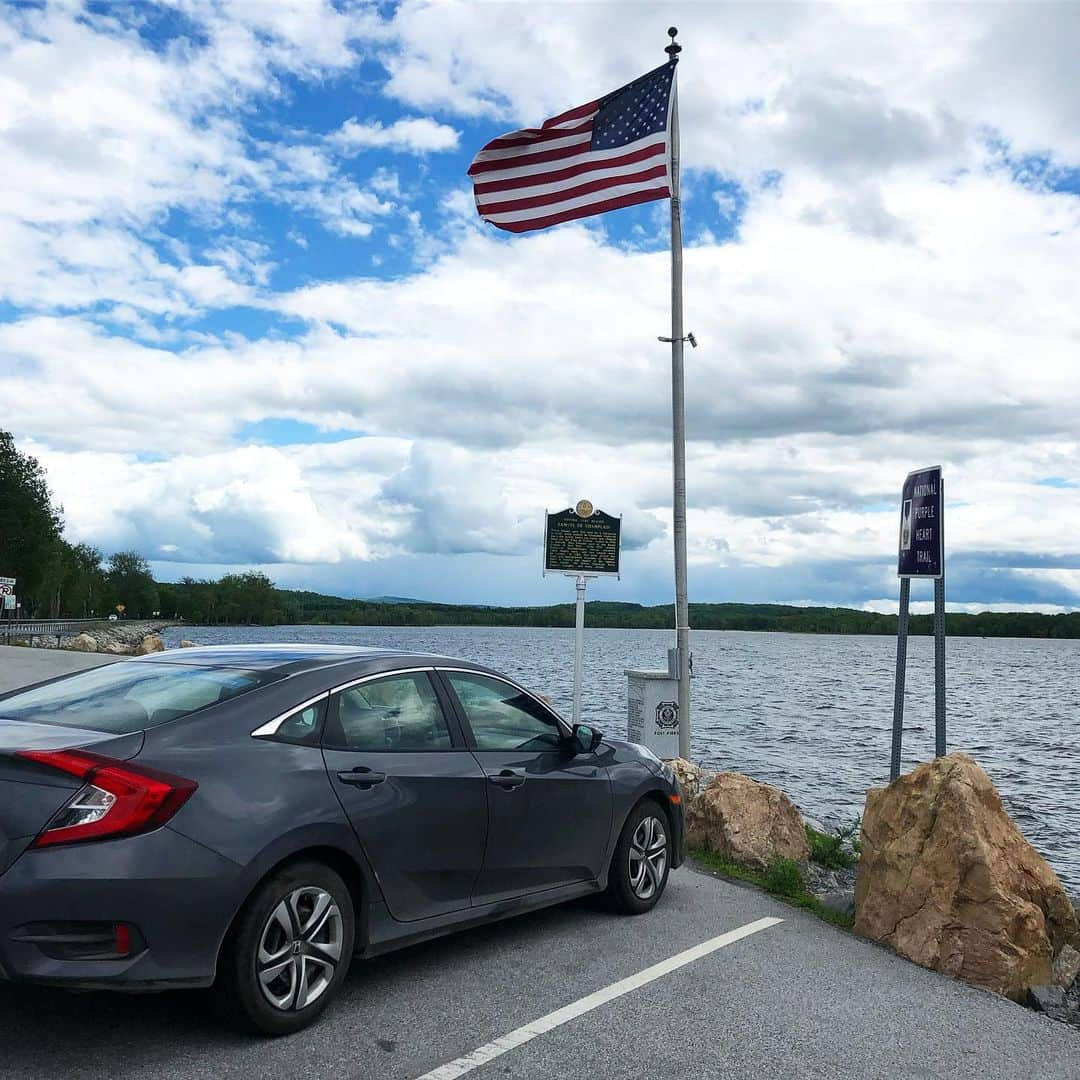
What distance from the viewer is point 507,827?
559cm

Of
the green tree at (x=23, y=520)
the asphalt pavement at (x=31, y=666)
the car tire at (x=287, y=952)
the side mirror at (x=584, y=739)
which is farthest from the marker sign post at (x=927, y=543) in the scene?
the green tree at (x=23, y=520)

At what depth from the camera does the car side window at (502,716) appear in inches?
225

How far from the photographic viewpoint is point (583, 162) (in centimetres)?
1234

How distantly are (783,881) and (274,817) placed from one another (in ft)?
15.6

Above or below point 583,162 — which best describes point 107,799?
below

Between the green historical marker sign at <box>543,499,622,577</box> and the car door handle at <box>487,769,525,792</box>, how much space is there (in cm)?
881

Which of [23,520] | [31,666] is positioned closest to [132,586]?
[23,520]

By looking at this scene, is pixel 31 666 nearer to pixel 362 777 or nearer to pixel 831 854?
pixel 831 854

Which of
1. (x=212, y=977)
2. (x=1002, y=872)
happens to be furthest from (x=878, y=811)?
(x=212, y=977)

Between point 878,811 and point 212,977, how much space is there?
4752mm

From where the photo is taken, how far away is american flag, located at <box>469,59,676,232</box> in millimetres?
12125

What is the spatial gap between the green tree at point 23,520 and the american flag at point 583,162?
239ft

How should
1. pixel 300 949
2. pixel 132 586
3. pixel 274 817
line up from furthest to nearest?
pixel 132 586, pixel 300 949, pixel 274 817

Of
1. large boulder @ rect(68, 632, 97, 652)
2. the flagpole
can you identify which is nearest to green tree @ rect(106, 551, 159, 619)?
large boulder @ rect(68, 632, 97, 652)
